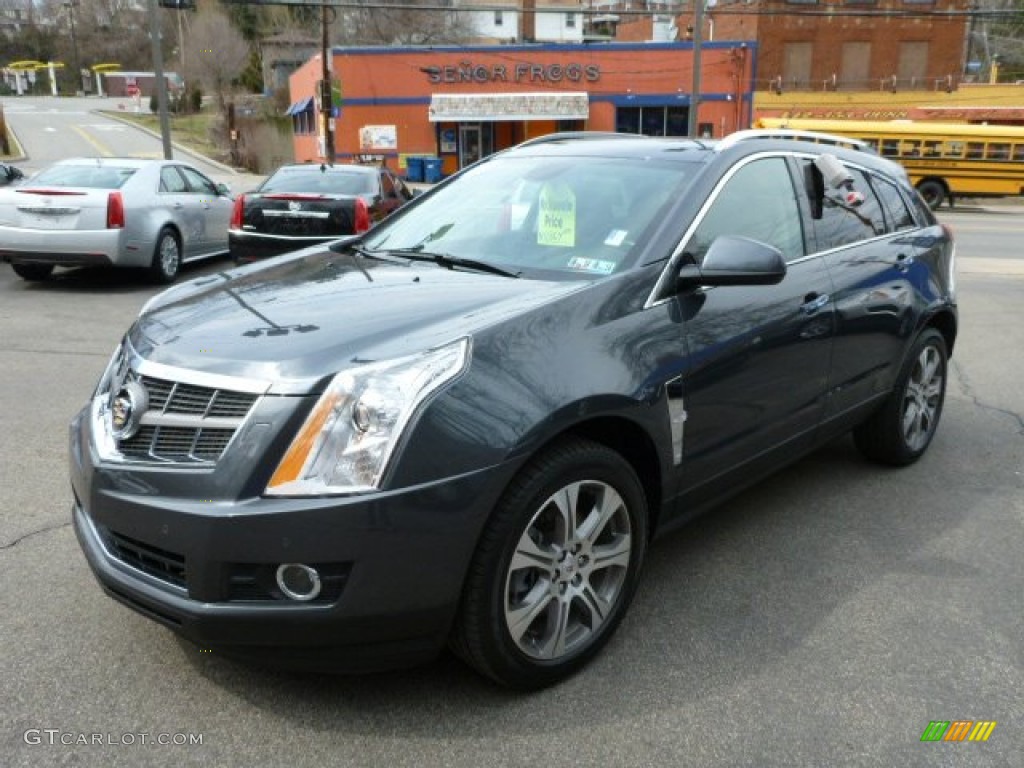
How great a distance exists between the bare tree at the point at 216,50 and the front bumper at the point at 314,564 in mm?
63401

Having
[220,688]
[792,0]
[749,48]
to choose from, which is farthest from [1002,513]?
[792,0]

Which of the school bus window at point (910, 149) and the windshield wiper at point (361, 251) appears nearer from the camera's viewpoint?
the windshield wiper at point (361, 251)

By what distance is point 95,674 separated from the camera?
289 centimetres

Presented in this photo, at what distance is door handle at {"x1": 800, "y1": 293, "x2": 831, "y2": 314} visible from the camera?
3.85 metres

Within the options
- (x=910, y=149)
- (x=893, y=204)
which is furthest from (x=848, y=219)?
(x=910, y=149)

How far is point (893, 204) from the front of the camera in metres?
4.88

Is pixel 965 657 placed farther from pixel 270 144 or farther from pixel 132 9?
pixel 132 9

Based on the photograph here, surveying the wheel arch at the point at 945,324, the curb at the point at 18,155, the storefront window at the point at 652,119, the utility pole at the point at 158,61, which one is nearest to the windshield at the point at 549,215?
the wheel arch at the point at 945,324

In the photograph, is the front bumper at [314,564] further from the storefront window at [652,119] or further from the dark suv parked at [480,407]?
the storefront window at [652,119]

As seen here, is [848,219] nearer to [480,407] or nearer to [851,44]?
[480,407]

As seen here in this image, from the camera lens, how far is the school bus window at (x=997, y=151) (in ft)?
89.6

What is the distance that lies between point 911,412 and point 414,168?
36358 millimetres

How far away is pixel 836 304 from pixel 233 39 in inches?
2700

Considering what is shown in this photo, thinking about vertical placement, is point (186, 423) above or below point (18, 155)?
above
